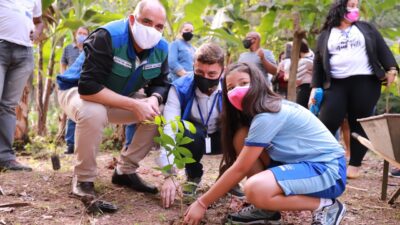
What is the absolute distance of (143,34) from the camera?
2.66m

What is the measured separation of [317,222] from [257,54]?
339cm

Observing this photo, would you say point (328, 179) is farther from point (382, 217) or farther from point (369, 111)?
point (369, 111)

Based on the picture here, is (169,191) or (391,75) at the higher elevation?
(391,75)

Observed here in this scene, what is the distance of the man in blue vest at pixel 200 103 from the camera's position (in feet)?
9.00

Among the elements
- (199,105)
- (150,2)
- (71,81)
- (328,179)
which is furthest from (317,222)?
(71,81)

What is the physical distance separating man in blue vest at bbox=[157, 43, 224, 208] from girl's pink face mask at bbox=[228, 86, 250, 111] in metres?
0.47

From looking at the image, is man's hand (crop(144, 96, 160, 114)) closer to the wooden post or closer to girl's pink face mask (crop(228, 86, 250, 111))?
girl's pink face mask (crop(228, 86, 250, 111))

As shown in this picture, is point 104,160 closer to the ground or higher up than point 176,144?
closer to the ground

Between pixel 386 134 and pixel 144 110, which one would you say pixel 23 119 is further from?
pixel 386 134

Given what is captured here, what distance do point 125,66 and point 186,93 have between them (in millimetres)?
414

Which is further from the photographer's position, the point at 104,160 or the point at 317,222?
the point at 104,160

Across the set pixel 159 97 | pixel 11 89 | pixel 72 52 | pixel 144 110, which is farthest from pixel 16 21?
pixel 72 52

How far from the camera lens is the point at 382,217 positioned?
2.74 meters

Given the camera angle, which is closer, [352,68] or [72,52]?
[352,68]
